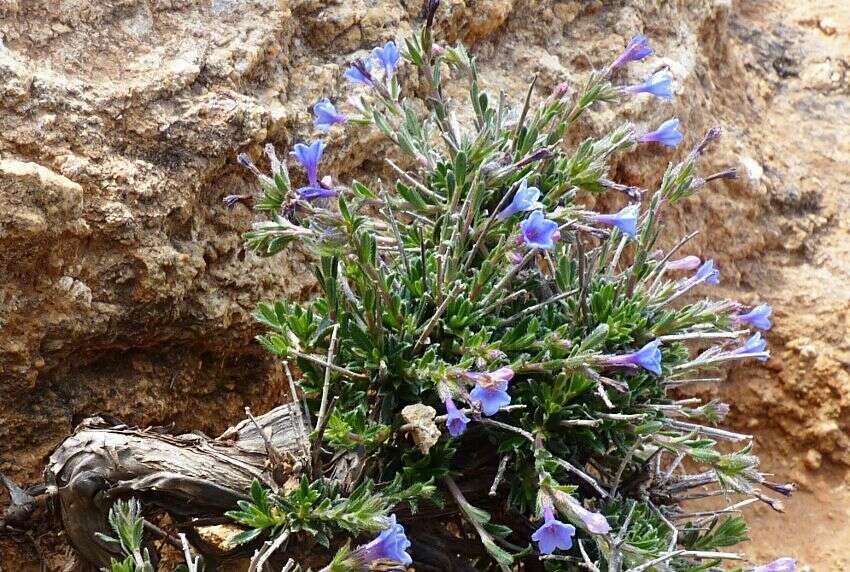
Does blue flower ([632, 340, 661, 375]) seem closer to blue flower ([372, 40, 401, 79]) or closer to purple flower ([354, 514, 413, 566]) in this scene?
purple flower ([354, 514, 413, 566])

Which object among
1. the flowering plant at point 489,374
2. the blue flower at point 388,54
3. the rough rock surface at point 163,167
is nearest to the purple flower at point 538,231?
the flowering plant at point 489,374

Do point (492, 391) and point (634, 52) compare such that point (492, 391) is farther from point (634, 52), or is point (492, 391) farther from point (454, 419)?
point (634, 52)

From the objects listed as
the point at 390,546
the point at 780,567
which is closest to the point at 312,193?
the point at 390,546

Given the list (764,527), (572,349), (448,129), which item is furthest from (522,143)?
(764,527)

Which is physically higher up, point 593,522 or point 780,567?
point 593,522

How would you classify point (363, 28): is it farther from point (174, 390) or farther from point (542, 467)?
point (542, 467)

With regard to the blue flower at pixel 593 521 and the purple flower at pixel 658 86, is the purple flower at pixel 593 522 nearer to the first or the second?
the blue flower at pixel 593 521
